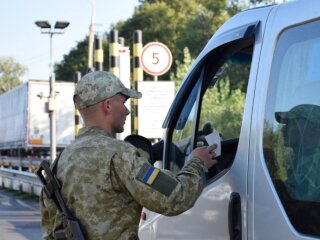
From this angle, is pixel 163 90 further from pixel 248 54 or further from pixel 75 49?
pixel 75 49

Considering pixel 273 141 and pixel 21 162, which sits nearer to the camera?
pixel 273 141

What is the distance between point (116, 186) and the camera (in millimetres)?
2336

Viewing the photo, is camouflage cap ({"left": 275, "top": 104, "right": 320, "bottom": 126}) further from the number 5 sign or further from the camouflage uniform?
the number 5 sign

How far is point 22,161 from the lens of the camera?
2592cm

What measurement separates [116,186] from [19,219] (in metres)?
8.72

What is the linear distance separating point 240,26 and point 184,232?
1.04 metres

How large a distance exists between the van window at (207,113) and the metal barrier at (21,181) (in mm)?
9985

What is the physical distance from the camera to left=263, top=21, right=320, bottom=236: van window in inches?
79.8

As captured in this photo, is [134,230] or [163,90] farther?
[163,90]

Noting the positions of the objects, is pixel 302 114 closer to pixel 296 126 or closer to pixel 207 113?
pixel 296 126

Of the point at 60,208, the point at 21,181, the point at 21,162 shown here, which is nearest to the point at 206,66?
the point at 60,208

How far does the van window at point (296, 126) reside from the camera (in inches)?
79.8

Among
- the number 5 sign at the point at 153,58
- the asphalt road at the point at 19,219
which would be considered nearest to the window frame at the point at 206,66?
the asphalt road at the point at 19,219

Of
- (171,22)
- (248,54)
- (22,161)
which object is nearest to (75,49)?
(171,22)
